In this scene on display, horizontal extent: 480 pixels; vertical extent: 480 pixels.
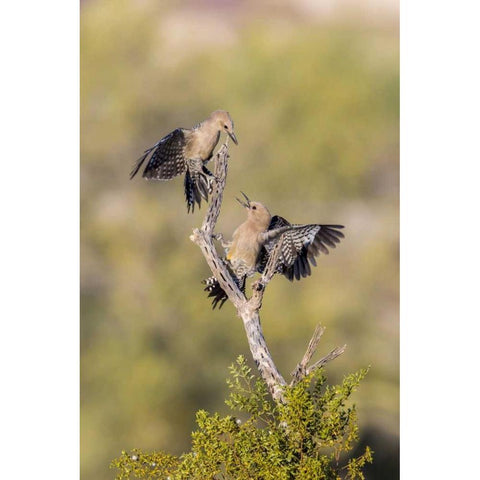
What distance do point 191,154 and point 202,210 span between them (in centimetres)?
27

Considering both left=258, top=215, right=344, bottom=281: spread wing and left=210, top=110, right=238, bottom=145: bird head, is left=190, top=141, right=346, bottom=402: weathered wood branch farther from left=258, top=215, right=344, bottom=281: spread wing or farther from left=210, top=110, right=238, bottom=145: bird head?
left=210, top=110, right=238, bottom=145: bird head

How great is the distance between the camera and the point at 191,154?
3764 mm

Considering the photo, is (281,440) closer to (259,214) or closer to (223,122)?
(259,214)

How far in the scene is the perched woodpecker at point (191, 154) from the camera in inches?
147

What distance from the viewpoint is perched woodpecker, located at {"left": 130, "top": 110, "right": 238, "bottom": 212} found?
12.3 feet

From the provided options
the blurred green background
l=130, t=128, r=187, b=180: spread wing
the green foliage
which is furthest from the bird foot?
l=130, t=128, r=187, b=180: spread wing

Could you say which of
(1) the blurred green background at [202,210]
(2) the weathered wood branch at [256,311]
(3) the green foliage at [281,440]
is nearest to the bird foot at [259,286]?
(2) the weathered wood branch at [256,311]

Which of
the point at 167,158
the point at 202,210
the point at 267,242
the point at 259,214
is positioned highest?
the point at 167,158

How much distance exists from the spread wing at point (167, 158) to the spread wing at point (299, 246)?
44 centimetres

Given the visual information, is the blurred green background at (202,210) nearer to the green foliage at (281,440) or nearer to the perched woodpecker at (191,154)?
the perched woodpecker at (191,154)

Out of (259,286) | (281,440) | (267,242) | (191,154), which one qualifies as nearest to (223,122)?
(191,154)

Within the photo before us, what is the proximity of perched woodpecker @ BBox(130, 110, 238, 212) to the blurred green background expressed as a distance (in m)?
0.14

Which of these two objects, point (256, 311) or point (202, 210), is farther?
point (202, 210)
